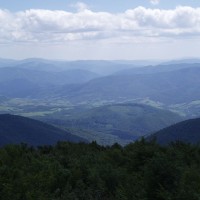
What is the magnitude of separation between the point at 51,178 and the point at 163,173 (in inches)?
330

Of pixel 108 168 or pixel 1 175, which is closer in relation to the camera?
pixel 1 175

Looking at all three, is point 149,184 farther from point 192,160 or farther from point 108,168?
point 192,160

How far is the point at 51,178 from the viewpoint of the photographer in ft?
95.0

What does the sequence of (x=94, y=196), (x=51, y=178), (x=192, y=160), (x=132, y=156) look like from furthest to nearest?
(x=192, y=160)
(x=132, y=156)
(x=51, y=178)
(x=94, y=196)

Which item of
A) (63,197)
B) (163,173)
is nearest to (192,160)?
(163,173)

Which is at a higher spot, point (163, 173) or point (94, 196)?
point (163, 173)

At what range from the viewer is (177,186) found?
995 inches

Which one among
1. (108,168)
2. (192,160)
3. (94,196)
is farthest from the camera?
(192,160)

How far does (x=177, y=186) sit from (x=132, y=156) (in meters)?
13.1

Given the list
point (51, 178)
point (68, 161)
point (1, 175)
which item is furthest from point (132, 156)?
point (1, 175)

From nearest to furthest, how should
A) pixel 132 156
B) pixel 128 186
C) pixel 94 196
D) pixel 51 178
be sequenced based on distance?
1. pixel 128 186
2. pixel 94 196
3. pixel 51 178
4. pixel 132 156

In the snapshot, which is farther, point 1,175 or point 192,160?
point 192,160

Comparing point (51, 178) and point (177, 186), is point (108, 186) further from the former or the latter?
point (177, 186)

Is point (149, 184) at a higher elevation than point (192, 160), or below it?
higher
